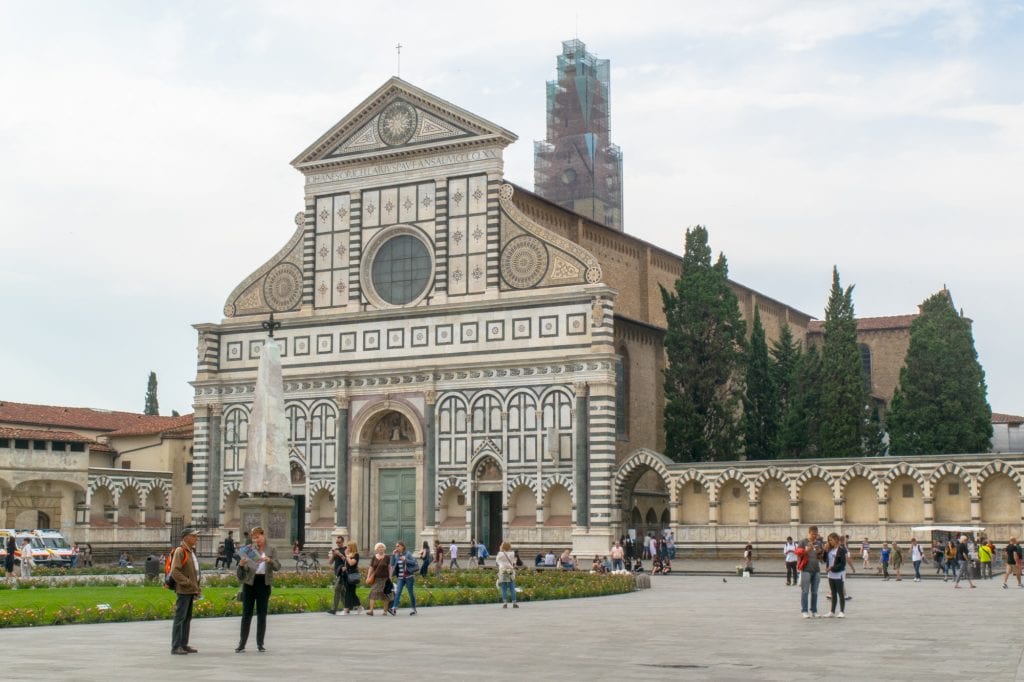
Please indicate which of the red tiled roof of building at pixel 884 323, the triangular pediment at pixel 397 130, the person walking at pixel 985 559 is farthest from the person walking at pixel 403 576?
the red tiled roof of building at pixel 884 323

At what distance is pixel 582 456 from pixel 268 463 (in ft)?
42.6

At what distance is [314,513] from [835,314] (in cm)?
2017

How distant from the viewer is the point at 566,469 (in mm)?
44688

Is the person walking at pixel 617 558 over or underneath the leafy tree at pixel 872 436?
underneath

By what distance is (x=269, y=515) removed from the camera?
3397cm

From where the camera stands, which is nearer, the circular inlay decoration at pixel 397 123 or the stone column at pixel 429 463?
the stone column at pixel 429 463

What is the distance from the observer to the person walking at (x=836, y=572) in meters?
21.3

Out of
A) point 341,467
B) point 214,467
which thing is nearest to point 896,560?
point 341,467

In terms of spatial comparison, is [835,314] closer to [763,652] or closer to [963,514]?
[963,514]

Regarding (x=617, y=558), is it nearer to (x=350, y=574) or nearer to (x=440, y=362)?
(x=440, y=362)

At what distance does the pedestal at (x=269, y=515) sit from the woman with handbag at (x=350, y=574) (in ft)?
35.7

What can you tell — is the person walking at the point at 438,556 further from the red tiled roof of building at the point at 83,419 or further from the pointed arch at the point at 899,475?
the red tiled roof of building at the point at 83,419

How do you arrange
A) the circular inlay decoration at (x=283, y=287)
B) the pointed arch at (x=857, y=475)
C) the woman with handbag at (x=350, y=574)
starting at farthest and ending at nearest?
the circular inlay decoration at (x=283, y=287) → the pointed arch at (x=857, y=475) → the woman with handbag at (x=350, y=574)

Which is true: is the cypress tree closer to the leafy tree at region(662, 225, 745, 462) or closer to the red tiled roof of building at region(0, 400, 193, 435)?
the leafy tree at region(662, 225, 745, 462)
